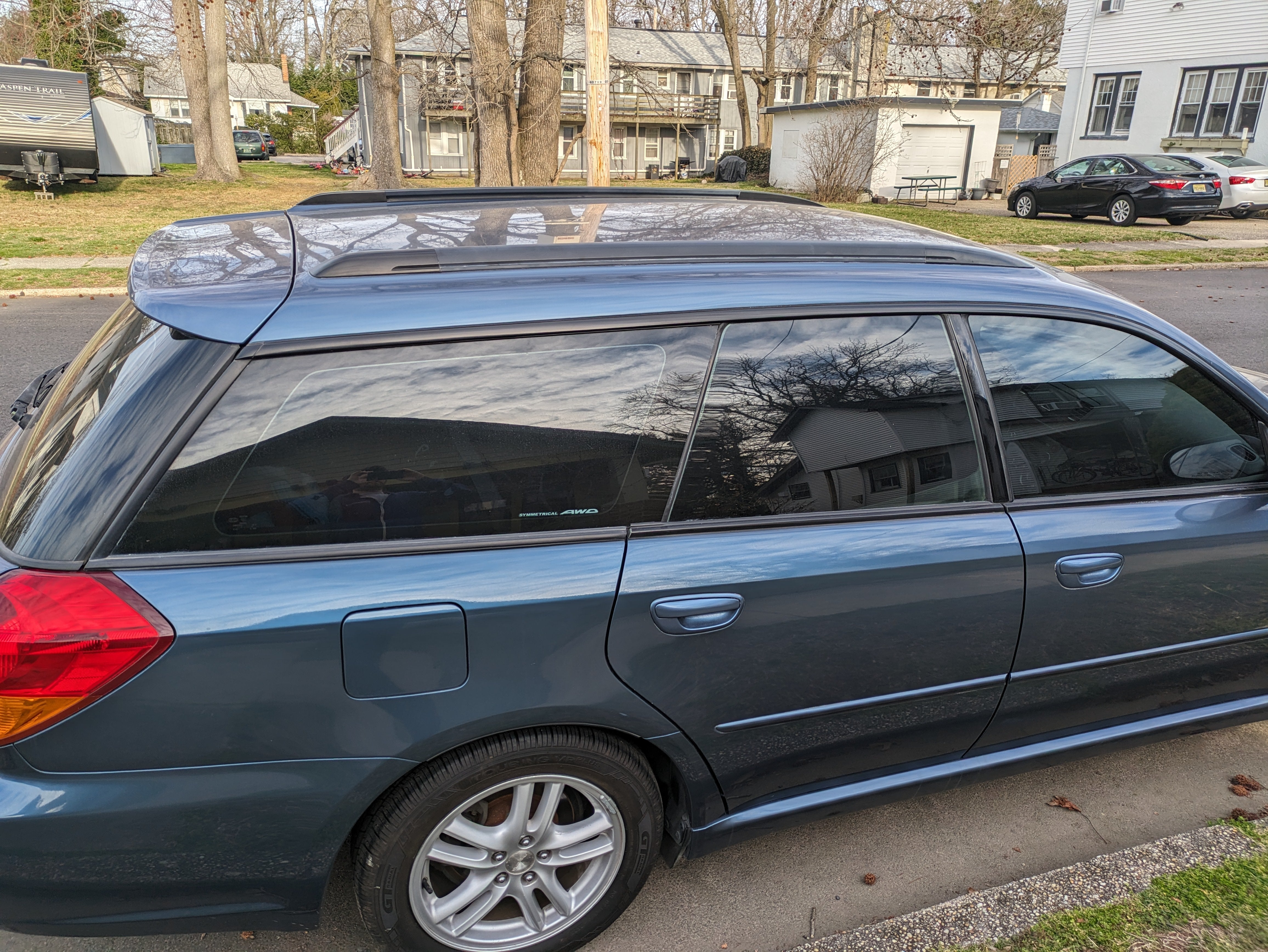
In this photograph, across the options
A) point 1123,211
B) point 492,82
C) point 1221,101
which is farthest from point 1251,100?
point 492,82

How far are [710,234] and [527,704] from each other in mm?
1405

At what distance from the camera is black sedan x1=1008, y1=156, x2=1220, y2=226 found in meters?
20.1

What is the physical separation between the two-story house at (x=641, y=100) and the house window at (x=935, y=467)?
36.5 meters

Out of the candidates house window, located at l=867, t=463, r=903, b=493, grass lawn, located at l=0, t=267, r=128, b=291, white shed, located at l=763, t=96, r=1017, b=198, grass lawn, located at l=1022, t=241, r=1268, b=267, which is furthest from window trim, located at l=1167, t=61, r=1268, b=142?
house window, located at l=867, t=463, r=903, b=493

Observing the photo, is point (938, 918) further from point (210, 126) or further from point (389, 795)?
point (210, 126)

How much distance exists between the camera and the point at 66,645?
1748 millimetres

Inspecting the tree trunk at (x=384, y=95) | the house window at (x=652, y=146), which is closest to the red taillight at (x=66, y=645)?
the tree trunk at (x=384, y=95)

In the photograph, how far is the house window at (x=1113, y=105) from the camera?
96.6 feet

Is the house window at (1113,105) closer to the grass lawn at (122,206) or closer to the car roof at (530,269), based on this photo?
the grass lawn at (122,206)

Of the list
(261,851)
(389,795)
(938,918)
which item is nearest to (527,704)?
(389,795)

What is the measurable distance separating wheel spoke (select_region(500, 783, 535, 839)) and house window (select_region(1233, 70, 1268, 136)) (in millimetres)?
31568

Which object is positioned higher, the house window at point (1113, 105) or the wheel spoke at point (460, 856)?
the house window at point (1113, 105)

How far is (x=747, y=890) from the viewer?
2.59 m

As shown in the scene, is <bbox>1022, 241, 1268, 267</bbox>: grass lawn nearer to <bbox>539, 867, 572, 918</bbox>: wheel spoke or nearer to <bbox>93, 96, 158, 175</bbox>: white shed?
<bbox>539, 867, 572, 918</bbox>: wheel spoke
